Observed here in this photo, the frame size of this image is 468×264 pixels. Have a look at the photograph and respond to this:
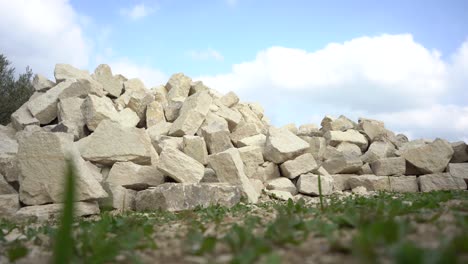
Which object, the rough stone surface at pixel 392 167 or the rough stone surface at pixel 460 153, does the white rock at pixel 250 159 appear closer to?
the rough stone surface at pixel 392 167

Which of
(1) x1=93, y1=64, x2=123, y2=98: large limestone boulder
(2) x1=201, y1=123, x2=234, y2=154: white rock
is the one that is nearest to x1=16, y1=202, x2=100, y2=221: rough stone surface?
A: (2) x1=201, y1=123, x2=234, y2=154: white rock

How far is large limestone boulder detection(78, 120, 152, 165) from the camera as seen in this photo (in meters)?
10.7

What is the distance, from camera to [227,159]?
1071cm

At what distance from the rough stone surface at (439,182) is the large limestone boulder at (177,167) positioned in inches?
287

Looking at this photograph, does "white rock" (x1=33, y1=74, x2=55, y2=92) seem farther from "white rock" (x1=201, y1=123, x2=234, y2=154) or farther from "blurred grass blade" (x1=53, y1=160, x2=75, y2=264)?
"blurred grass blade" (x1=53, y1=160, x2=75, y2=264)

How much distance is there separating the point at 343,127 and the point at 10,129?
12089 mm

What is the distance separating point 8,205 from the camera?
29.6ft

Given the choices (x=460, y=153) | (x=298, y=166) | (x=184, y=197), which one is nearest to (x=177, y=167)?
(x=184, y=197)

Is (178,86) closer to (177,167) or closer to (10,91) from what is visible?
(177,167)

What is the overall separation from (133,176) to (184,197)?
66.8 inches

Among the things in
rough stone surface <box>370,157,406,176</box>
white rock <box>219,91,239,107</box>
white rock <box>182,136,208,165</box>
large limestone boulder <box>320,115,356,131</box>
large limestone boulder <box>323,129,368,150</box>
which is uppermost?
white rock <box>219,91,239,107</box>

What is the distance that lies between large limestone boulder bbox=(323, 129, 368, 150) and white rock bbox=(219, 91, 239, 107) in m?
3.81

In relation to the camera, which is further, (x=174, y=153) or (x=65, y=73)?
(x=65, y=73)

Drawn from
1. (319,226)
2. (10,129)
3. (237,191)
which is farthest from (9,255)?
(10,129)
